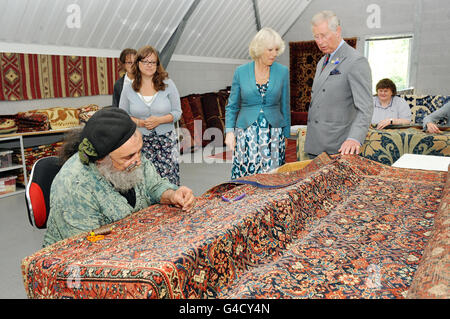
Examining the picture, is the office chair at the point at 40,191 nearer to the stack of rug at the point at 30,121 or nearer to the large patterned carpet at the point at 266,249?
the large patterned carpet at the point at 266,249

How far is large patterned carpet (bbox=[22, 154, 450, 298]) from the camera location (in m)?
0.88

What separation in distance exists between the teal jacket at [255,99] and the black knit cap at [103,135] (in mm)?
1365

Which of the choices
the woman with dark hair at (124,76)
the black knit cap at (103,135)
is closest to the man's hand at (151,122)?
the woman with dark hair at (124,76)

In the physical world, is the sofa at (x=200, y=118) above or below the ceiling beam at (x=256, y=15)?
below

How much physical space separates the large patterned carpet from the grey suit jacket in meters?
0.54

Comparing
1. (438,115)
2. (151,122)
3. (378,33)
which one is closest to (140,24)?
(151,122)

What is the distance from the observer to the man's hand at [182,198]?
4.75ft

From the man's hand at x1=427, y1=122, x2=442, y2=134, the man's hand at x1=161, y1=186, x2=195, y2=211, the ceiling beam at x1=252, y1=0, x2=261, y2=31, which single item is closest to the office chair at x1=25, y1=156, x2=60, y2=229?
the man's hand at x1=161, y1=186, x2=195, y2=211

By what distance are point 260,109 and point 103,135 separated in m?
1.48

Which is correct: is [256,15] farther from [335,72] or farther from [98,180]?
[98,180]

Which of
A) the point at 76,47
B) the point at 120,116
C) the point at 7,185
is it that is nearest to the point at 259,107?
the point at 120,116

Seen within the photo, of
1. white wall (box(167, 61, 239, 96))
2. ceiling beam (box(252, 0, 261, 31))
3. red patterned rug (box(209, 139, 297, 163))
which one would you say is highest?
ceiling beam (box(252, 0, 261, 31))

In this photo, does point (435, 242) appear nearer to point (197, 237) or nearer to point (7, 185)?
point (197, 237)

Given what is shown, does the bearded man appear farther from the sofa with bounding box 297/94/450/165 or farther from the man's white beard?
the sofa with bounding box 297/94/450/165
